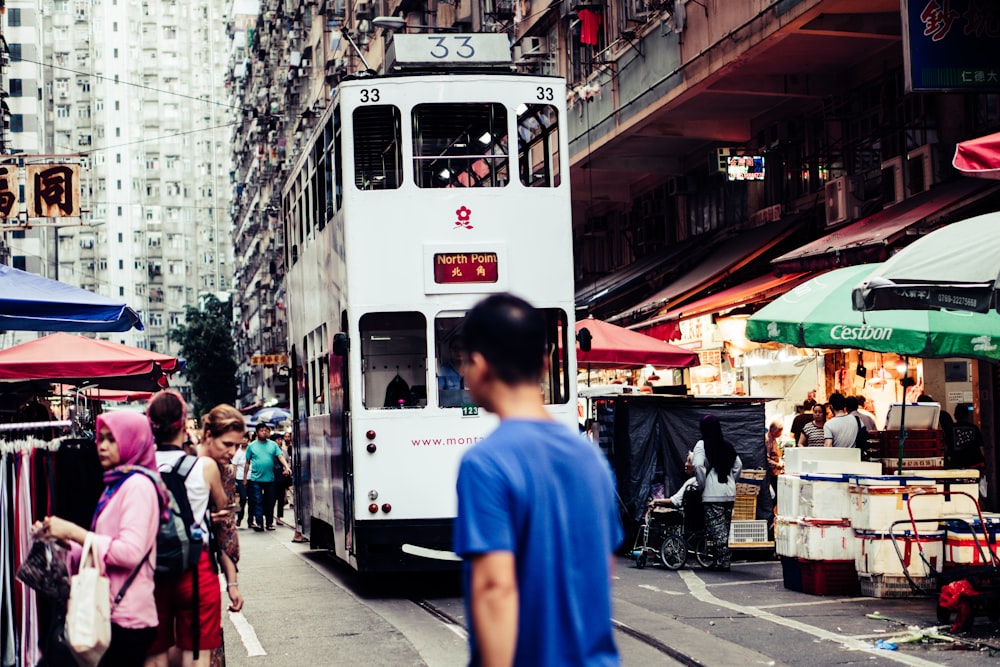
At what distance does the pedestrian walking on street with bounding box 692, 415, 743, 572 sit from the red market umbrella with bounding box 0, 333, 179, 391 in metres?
6.55

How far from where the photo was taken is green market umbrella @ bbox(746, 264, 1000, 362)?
12531mm

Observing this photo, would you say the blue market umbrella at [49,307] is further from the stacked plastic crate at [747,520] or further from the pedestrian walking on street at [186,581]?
the stacked plastic crate at [747,520]

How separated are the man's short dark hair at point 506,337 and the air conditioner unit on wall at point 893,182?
1609cm

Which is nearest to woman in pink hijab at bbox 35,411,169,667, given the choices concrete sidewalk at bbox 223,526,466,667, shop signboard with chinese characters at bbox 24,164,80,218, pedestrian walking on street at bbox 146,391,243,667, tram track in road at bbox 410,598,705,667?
pedestrian walking on street at bbox 146,391,243,667

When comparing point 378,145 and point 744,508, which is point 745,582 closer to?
point 744,508

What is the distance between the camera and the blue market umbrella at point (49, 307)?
361 inches

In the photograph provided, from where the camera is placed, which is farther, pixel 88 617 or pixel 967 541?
pixel 967 541

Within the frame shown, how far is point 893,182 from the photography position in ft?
63.3

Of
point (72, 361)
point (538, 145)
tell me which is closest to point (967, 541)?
point (538, 145)

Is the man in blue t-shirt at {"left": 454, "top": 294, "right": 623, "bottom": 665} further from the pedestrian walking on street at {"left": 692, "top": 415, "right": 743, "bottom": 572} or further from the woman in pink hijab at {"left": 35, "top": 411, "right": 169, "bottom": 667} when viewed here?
the pedestrian walking on street at {"left": 692, "top": 415, "right": 743, "bottom": 572}

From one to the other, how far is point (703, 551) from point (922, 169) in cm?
615

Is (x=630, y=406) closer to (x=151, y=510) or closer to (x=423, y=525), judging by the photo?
(x=423, y=525)

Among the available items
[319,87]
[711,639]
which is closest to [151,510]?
[711,639]

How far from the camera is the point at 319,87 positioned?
5575 centimetres
